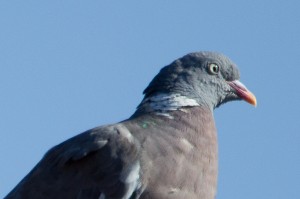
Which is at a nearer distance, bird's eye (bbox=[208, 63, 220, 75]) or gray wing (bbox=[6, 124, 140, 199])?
gray wing (bbox=[6, 124, 140, 199])

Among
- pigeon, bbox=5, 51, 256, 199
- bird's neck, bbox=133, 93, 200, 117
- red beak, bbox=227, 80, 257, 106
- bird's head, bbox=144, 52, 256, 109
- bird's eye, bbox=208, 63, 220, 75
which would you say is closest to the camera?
pigeon, bbox=5, 51, 256, 199

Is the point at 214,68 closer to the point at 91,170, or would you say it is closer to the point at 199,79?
the point at 199,79

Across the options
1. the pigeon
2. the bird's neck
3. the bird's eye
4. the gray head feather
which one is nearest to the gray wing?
the pigeon

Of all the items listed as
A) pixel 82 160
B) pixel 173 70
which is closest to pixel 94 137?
pixel 82 160

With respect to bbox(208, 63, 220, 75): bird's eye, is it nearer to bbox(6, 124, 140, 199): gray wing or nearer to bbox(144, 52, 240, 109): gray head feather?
bbox(144, 52, 240, 109): gray head feather

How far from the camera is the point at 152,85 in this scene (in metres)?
7.97

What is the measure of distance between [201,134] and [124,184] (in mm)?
917

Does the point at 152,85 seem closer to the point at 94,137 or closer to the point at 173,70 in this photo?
the point at 173,70

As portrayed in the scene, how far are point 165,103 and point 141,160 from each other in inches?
34.9

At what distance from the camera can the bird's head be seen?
7.90m

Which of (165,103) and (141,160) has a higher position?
(165,103)

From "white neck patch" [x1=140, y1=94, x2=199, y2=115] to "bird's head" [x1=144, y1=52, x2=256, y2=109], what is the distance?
61 millimetres

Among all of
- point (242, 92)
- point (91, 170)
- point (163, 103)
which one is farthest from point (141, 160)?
point (242, 92)

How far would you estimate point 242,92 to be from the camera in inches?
332
